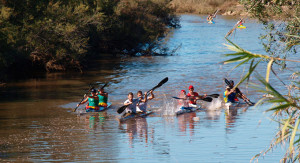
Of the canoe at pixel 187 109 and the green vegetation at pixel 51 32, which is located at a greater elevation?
the green vegetation at pixel 51 32

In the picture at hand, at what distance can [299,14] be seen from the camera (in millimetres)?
11234

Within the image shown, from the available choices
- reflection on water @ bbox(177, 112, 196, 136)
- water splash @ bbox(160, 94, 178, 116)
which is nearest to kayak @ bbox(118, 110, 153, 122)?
water splash @ bbox(160, 94, 178, 116)

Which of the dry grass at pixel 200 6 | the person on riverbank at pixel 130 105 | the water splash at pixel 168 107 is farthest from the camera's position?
the dry grass at pixel 200 6

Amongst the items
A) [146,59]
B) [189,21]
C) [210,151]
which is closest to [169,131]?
[210,151]

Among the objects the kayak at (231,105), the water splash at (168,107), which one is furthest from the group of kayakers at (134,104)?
the kayak at (231,105)

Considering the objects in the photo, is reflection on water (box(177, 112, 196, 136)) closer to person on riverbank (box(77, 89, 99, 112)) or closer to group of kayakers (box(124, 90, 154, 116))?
group of kayakers (box(124, 90, 154, 116))

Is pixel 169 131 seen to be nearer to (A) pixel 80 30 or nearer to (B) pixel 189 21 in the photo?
(A) pixel 80 30

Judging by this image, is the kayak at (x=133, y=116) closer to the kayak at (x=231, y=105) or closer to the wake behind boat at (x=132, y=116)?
the wake behind boat at (x=132, y=116)

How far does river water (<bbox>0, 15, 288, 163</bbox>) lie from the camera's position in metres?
11.4

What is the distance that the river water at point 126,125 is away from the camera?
11438 millimetres

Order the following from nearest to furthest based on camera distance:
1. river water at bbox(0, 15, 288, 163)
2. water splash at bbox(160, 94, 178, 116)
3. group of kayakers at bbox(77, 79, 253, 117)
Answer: river water at bbox(0, 15, 288, 163) → group of kayakers at bbox(77, 79, 253, 117) → water splash at bbox(160, 94, 178, 116)

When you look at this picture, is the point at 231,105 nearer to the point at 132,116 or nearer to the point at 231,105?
the point at 231,105

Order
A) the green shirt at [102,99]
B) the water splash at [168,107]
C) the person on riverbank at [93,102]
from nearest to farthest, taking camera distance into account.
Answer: the water splash at [168,107] → the person on riverbank at [93,102] → the green shirt at [102,99]

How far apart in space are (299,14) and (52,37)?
56.9ft
